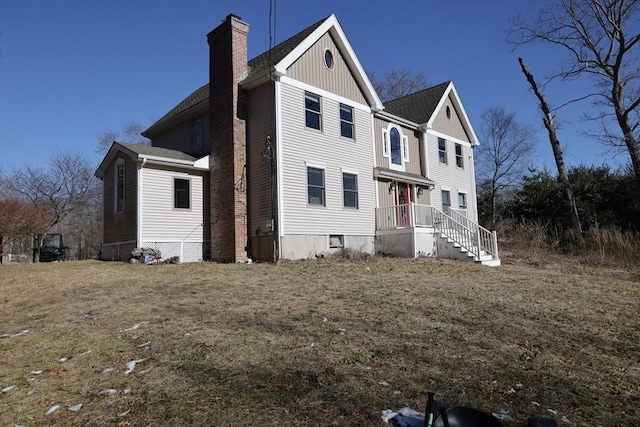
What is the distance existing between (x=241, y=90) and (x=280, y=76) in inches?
62.2

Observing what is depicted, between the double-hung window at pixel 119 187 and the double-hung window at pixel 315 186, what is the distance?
21.9 feet

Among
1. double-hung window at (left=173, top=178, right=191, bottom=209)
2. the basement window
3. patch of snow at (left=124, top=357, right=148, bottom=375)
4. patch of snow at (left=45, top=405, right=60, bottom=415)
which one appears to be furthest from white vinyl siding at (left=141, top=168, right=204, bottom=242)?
patch of snow at (left=45, top=405, right=60, bottom=415)

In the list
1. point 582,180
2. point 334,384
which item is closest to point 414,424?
point 334,384

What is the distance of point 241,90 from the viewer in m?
14.2

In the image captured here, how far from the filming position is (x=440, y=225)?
15.5m

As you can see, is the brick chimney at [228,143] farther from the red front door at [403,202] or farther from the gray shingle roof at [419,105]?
the gray shingle roof at [419,105]

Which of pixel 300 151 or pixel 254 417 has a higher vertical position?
pixel 300 151

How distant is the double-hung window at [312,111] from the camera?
47.2 feet

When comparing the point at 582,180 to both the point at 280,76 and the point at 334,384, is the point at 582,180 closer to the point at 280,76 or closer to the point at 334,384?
the point at 280,76

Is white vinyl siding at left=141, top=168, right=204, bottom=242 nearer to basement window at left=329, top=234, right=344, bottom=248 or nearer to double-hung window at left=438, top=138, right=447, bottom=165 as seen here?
basement window at left=329, top=234, right=344, bottom=248

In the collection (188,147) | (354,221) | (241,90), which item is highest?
(241,90)

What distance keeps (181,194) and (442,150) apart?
42.2 feet

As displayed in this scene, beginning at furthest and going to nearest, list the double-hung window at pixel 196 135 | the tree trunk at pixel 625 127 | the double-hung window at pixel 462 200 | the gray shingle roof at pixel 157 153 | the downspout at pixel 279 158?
1. the double-hung window at pixel 462 200
2. the tree trunk at pixel 625 127
3. the double-hung window at pixel 196 135
4. the gray shingle roof at pixel 157 153
5. the downspout at pixel 279 158

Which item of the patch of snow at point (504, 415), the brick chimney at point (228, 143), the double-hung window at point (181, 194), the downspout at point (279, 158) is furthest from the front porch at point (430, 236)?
the patch of snow at point (504, 415)
